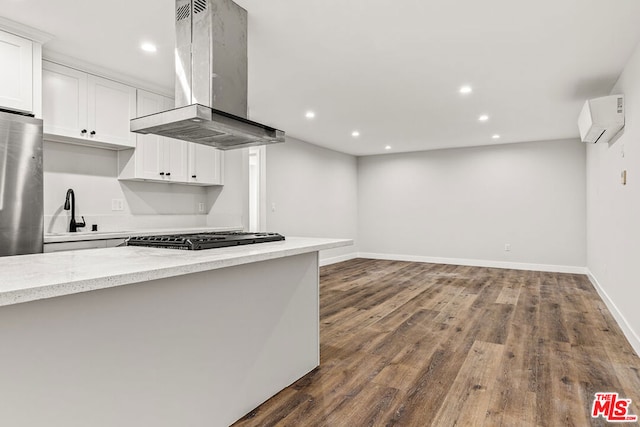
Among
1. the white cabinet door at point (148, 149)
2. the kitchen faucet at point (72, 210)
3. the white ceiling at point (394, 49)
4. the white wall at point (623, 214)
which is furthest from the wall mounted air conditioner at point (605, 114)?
the kitchen faucet at point (72, 210)

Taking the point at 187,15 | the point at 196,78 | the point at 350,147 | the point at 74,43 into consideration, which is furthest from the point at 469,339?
the point at 350,147

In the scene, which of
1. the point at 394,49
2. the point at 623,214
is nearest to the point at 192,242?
the point at 394,49

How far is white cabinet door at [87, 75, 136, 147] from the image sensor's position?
3312 mm

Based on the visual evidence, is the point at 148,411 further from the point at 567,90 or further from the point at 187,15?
the point at 567,90

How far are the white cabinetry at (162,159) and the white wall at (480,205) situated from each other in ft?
15.0

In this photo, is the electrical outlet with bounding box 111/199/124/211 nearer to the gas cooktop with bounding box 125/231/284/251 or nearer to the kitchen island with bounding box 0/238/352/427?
the gas cooktop with bounding box 125/231/284/251

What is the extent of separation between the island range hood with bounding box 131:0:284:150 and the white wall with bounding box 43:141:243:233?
5.41 feet

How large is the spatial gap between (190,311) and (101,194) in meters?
2.63

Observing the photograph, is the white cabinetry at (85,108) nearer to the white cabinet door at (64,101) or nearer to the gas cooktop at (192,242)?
the white cabinet door at (64,101)

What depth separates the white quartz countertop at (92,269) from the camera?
3.19 feet

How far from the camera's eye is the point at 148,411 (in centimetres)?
152

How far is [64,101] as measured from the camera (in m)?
3.12

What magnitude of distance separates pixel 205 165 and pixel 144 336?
3.09m

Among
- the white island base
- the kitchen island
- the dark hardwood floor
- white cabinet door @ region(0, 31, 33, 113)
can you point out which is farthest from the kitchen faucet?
the dark hardwood floor
